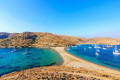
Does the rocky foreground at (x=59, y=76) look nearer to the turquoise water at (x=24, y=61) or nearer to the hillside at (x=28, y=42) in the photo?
the turquoise water at (x=24, y=61)

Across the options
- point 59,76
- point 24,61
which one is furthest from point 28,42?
point 59,76

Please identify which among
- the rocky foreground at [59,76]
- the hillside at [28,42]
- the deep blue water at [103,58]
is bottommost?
the deep blue water at [103,58]

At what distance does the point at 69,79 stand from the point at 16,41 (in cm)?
13047

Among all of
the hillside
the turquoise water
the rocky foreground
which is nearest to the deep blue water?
the rocky foreground

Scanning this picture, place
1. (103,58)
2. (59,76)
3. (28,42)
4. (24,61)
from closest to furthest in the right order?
(59,76)
(24,61)
(103,58)
(28,42)

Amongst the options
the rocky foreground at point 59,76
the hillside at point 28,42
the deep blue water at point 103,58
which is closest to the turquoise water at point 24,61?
the rocky foreground at point 59,76

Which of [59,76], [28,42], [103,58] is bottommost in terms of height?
[103,58]

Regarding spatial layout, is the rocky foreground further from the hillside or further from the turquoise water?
the hillside

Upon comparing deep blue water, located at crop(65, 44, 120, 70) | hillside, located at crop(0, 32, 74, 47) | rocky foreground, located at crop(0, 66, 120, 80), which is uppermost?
hillside, located at crop(0, 32, 74, 47)

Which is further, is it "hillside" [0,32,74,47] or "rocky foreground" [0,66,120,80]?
"hillside" [0,32,74,47]

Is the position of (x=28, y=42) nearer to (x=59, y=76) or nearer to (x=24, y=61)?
(x=24, y=61)

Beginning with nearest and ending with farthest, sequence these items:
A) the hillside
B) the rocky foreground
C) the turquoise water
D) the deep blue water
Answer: the rocky foreground
the turquoise water
the deep blue water
the hillside

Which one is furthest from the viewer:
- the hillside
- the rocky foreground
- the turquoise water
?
the hillside

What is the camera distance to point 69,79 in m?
15.5
